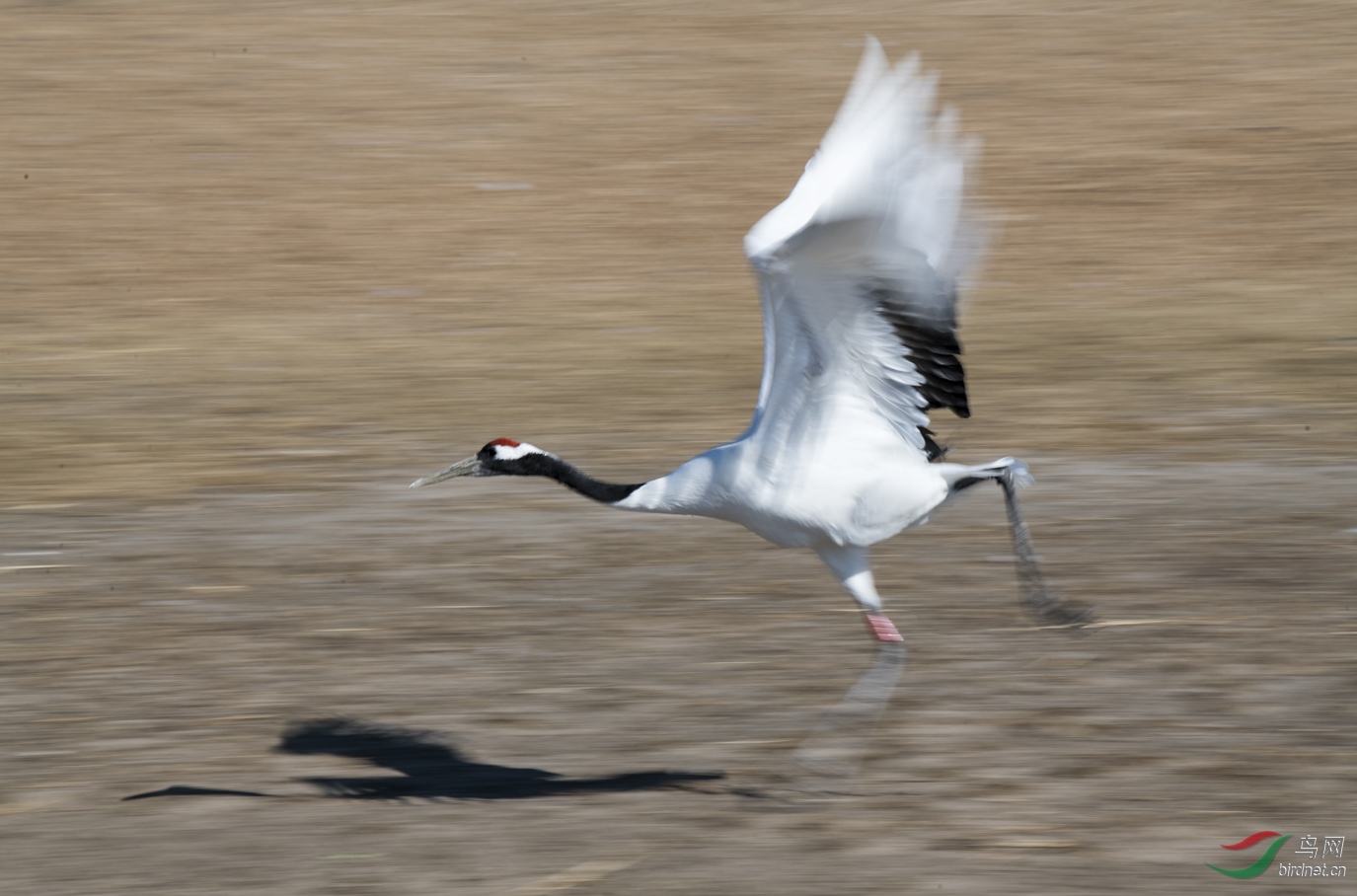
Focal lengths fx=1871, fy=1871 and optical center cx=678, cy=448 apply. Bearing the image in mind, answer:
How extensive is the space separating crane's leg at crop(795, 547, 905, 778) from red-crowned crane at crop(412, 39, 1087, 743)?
11mm

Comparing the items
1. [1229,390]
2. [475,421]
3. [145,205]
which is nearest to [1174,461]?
[1229,390]

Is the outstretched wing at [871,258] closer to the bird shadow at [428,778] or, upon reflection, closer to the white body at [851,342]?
the white body at [851,342]

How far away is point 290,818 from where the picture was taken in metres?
5.52

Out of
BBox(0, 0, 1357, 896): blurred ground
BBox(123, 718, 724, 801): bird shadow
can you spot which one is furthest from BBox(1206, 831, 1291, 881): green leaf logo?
BBox(123, 718, 724, 801): bird shadow

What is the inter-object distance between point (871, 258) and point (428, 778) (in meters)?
2.13

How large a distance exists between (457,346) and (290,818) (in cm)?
695

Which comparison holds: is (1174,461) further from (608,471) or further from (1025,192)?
(1025,192)

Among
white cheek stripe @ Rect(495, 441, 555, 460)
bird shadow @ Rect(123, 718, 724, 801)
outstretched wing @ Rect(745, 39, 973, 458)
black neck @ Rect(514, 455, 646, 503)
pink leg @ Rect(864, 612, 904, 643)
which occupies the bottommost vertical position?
bird shadow @ Rect(123, 718, 724, 801)

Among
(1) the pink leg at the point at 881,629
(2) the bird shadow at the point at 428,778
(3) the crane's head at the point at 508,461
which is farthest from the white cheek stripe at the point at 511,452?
(1) the pink leg at the point at 881,629

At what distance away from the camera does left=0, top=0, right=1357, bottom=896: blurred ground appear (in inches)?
215

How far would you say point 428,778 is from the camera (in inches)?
229

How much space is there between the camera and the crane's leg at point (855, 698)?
5766 millimetres

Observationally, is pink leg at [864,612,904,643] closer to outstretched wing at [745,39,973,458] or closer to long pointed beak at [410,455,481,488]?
outstretched wing at [745,39,973,458]

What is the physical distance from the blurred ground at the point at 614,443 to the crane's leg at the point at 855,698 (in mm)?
111
